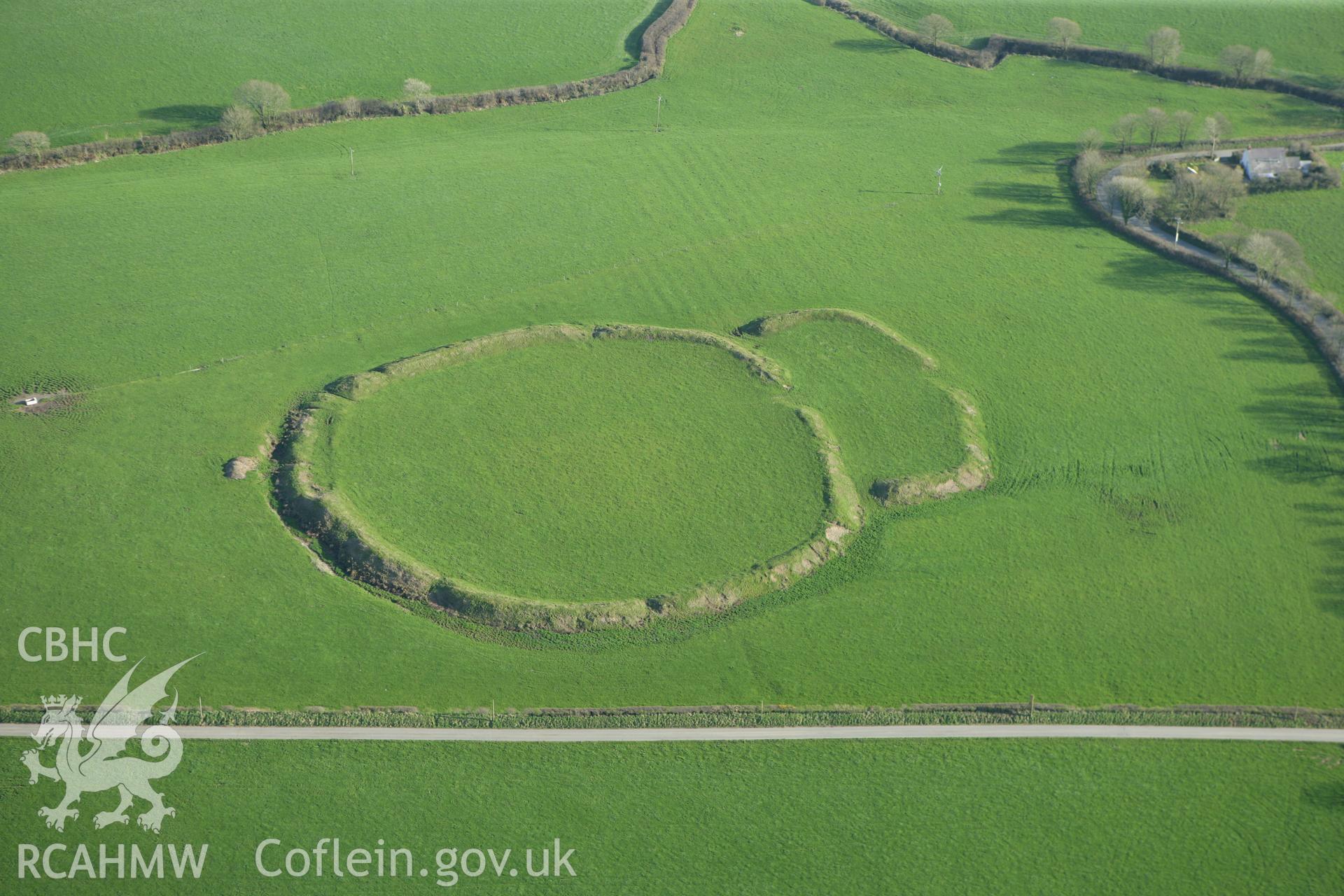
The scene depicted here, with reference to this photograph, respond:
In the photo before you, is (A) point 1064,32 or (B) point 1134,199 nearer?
(B) point 1134,199

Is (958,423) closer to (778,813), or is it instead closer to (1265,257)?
(778,813)

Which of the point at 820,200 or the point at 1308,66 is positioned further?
the point at 1308,66

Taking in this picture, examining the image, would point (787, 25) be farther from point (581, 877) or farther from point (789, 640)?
point (581, 877)

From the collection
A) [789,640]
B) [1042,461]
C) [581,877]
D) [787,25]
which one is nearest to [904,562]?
[789,640]

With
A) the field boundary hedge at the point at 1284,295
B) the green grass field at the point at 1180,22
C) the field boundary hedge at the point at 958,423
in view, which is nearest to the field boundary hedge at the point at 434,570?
the field boundary hedge at the point at 958,423

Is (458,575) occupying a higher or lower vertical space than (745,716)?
higher

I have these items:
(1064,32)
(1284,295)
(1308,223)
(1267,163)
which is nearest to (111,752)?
(1284,295)

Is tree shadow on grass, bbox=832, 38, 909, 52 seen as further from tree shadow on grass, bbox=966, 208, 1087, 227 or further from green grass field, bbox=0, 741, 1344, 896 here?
green grass field, bbox=0, 741, 1344, 896

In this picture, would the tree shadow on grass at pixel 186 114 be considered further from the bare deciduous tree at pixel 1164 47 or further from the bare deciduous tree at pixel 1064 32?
the bare deciduous tree at pixel 1164 47
